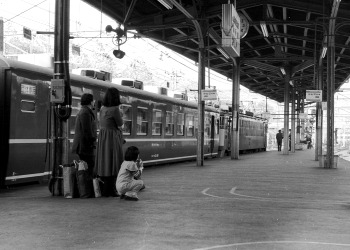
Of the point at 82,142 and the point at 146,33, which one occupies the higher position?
the point at 146,33

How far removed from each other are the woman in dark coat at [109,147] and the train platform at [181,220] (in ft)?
Result: 1.55

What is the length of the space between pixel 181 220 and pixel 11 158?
482cm

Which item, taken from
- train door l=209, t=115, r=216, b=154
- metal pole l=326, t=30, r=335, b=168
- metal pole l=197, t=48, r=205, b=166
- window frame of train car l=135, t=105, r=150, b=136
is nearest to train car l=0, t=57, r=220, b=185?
window frame of train car l=135, t=105, r=150, b=136

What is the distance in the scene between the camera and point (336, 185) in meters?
12.6

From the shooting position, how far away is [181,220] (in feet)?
22.7

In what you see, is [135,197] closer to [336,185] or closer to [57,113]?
[57,113]

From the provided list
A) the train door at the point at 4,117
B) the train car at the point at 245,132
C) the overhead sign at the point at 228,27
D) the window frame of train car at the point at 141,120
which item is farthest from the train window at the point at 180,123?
the train door at the point at 4,117

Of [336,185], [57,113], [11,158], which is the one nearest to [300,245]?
[57,113]

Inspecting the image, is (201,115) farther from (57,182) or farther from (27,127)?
(57,182)

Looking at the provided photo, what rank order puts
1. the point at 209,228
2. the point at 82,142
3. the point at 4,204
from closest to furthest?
the point at 209,228 < the point at 4,204 < the point at 82,142

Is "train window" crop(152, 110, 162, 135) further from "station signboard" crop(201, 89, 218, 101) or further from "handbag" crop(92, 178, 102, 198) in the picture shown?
"handbag" crop(92, 178, 102, 198)

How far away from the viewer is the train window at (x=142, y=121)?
1643 cm

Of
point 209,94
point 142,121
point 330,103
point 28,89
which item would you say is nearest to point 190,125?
point 209,94

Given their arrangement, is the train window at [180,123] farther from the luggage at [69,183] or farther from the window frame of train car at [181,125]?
the luggage at [69,183]
